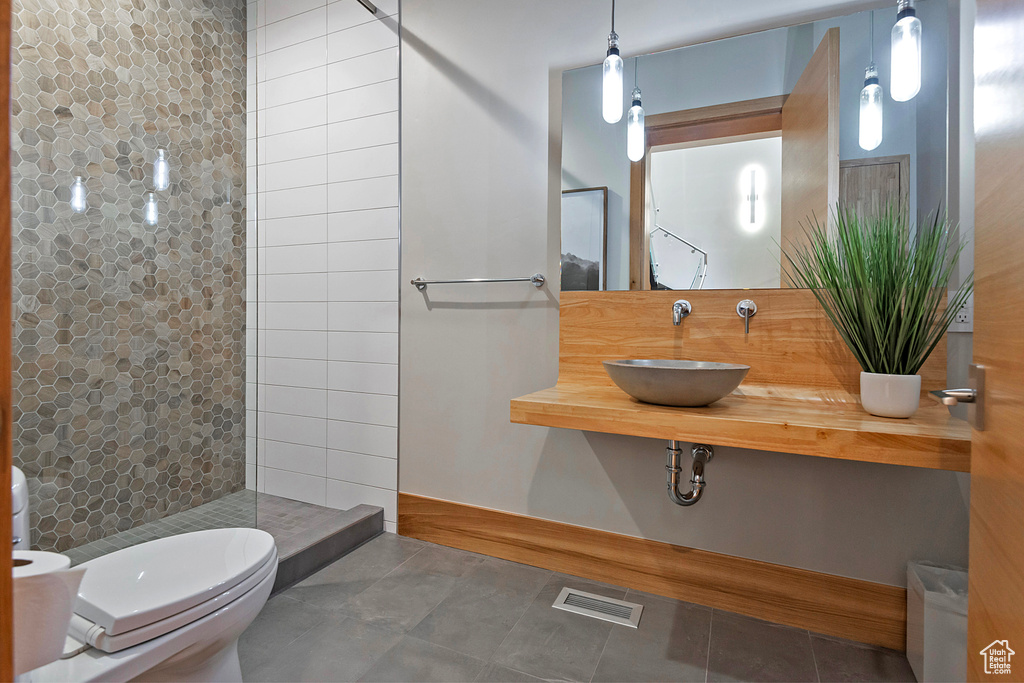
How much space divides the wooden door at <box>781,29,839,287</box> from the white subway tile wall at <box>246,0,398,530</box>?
1541 millimetres

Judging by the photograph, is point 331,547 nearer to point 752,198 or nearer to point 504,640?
point 504,640

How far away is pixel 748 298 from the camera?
1.68 meters

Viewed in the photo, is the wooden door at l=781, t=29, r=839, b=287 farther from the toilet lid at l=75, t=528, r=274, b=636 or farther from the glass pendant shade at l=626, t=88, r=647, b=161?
the toilet lid at l=75, t=528, r=274, b=636

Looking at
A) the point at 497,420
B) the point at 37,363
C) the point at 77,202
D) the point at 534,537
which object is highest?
the point at 77,202

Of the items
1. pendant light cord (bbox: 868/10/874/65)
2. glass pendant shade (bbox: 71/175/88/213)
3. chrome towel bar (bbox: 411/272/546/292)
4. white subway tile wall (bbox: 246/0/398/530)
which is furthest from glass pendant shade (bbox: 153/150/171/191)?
pendant light cord (bbox: 868/10/874/65)

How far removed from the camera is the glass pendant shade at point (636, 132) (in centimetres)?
183

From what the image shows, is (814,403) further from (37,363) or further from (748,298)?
(37,363)

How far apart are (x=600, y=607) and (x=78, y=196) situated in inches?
73.1

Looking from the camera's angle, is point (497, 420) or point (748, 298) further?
point (497, 420)

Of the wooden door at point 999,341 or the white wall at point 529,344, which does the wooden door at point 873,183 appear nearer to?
the white wall at point 529,344

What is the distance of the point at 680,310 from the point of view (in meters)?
1.74

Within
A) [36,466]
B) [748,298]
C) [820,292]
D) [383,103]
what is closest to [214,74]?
[383,103]

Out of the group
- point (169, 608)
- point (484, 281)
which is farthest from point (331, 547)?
point (484, 281)

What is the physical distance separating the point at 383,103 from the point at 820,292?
6.31 feet
